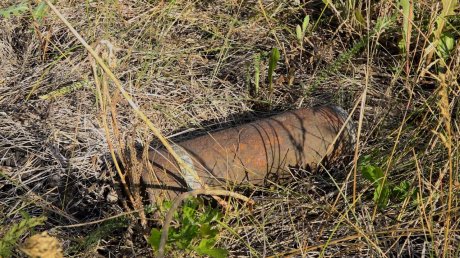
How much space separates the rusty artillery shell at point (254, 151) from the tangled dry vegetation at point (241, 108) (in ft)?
0.27

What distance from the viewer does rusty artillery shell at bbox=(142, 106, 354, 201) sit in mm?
2391

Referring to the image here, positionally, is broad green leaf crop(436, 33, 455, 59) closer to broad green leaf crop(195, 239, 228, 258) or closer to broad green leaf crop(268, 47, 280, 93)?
broad green leaf crop(268, 47, 280, 93)

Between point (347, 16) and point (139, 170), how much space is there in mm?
1556

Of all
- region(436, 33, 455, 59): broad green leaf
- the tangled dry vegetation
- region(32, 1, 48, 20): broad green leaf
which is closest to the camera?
the tangled dry vegetation

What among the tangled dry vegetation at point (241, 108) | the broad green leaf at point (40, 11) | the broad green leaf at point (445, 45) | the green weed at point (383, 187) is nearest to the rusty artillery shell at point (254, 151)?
the tangled dry vegetation at point (241, 108)

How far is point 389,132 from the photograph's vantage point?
280 centimetres

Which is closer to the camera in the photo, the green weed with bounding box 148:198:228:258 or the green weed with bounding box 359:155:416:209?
the green weed with bounding box 148:198:228:258

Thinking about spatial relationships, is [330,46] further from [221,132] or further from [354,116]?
[221,132]

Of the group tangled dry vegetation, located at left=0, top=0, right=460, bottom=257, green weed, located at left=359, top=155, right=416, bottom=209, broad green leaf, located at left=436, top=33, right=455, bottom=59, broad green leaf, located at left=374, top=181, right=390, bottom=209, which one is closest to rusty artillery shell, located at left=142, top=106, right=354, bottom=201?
tangled dry vegetation, located at left=0, top=0, right=460, bottom=257

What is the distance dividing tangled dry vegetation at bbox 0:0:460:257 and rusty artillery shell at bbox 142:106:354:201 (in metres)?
0.08

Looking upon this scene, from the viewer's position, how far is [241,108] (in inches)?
119

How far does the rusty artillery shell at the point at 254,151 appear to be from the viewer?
94.1 inches

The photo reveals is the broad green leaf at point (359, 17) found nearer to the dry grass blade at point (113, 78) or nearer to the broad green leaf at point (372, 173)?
the broad green leaf at point (372, 173)

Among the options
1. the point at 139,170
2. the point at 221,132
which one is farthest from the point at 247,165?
the point at 139,170
